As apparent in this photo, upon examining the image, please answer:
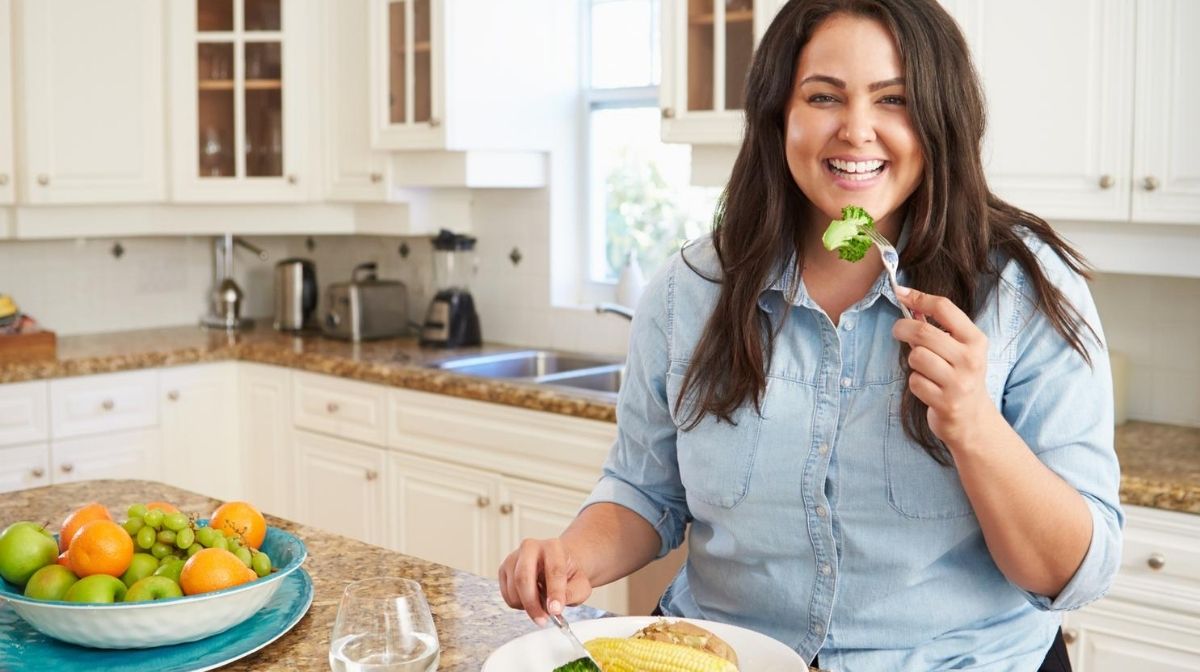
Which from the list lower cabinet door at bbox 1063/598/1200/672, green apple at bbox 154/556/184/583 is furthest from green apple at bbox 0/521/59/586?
lower cabinet door at bbox 1063/598/1200/672

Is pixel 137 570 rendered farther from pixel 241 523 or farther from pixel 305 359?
pixel 305 359

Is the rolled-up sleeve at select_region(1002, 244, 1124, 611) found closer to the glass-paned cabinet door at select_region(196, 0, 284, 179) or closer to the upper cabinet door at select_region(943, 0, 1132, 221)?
the upper cabinet door at select_region(943, 0, 1132, 221)

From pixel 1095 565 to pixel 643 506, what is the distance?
1.79 feet

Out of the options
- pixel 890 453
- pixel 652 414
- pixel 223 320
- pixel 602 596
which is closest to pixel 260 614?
pixel 652 414

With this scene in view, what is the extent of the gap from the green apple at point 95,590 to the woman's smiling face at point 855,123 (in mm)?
856

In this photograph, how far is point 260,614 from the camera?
56.5 inches

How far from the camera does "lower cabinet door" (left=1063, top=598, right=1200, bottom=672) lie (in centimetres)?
222

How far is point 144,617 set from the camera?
4.24 feet

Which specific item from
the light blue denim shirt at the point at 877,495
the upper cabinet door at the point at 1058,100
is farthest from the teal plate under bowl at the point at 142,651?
the upper cabinet door at the point at 1058,100

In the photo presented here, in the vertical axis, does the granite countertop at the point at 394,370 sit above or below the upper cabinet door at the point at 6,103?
below

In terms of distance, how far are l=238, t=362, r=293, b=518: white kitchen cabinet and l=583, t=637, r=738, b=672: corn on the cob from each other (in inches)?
109

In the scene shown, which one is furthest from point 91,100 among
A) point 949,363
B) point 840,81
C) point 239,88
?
point 949,363

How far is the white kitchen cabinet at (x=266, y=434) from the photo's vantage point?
384cm

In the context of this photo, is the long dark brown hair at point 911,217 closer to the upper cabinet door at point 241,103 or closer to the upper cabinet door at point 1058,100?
the upper cabinet door at point 1058,100
